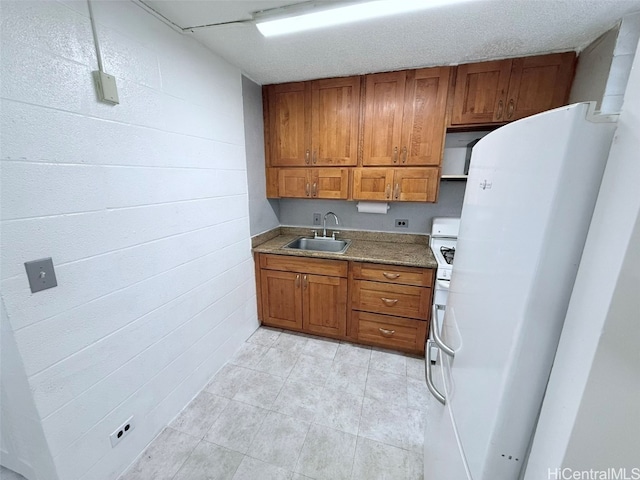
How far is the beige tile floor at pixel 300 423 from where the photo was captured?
53.5 inches

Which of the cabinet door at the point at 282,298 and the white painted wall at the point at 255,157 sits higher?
the white painted wall at the point at 255,157

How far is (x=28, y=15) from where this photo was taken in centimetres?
91

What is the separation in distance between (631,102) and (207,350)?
2.29 m

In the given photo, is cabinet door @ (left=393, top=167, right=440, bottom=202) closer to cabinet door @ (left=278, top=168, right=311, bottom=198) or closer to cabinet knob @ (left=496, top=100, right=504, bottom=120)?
cabinet knob @ (left=496, top=100, right=504, bottom=120)

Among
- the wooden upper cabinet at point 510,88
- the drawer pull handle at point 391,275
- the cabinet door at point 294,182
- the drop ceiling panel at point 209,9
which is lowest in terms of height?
the drawer pull handle at point 391,275

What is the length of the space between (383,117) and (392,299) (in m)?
1.57

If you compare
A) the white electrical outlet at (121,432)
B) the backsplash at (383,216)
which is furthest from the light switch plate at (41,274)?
the backsplash at (383,216)

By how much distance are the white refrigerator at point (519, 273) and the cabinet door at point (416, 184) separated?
1.46 m

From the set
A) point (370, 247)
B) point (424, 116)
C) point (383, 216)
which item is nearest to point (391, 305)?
point (370, 247)

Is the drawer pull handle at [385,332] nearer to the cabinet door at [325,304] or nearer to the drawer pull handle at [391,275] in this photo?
the cabinet door at [325,304]

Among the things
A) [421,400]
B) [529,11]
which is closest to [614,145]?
[529,11]

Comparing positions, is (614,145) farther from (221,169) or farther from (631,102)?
(221,169)

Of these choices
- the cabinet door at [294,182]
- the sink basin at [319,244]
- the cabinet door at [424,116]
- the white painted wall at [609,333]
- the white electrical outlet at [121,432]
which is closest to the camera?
the white painted wall at [609,333]

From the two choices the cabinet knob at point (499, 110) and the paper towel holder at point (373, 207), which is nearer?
the cabinet knob at point (499, 110)
